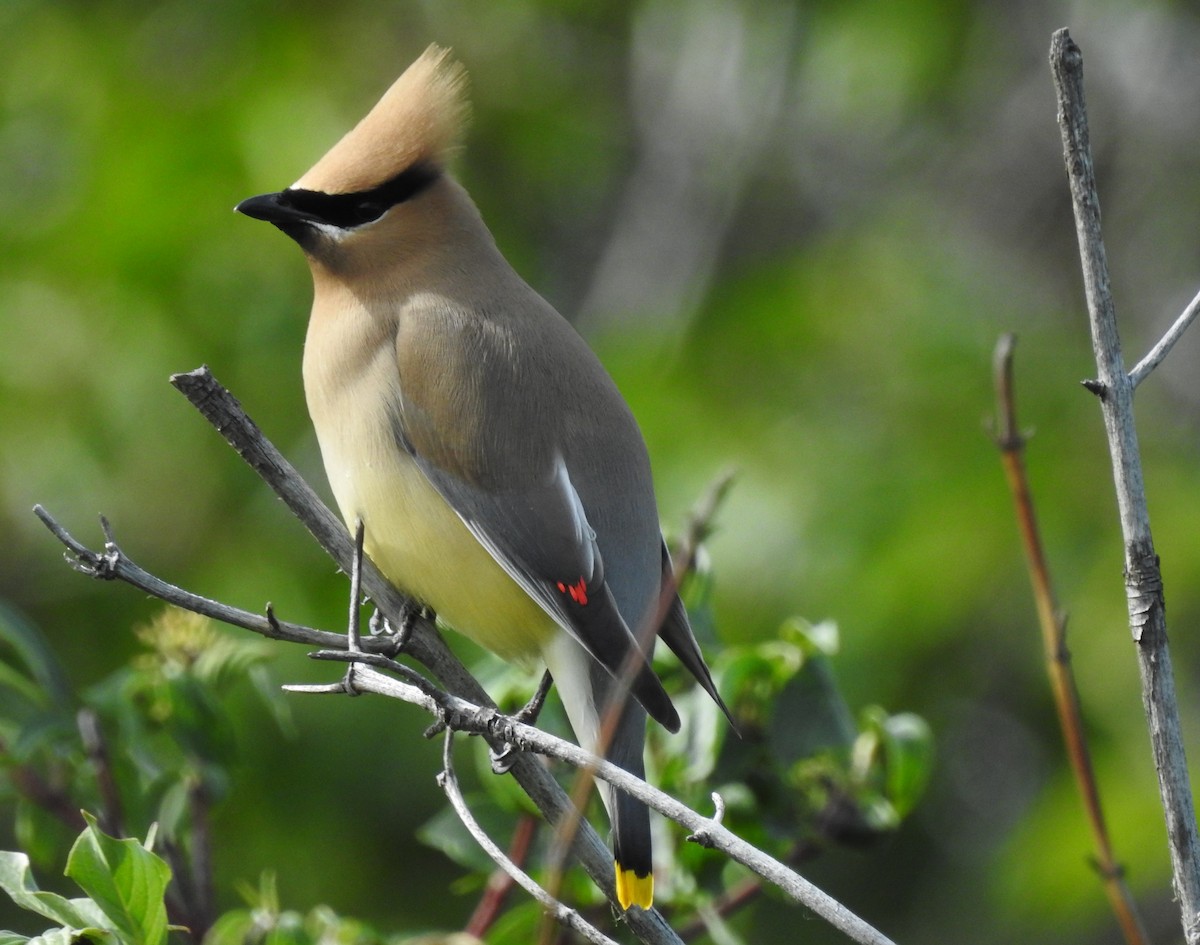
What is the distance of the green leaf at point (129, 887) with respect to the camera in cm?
164

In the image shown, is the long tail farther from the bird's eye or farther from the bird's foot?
the bird's eye

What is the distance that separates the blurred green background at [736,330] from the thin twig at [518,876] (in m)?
2.39

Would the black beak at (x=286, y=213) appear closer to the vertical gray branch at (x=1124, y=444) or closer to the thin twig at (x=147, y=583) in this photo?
the thin twig at (x=147, y=583)

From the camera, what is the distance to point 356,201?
2896mm

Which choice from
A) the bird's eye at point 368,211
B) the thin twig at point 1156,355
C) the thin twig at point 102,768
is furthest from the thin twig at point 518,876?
the bird's eye at point 368,211

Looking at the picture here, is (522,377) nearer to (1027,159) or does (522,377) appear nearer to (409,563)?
(409,563)

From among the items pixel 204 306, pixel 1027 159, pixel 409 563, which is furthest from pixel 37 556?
pixel 1027 159

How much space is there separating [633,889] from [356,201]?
138cm

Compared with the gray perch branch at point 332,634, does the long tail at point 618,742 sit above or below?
below

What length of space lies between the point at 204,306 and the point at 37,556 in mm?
994

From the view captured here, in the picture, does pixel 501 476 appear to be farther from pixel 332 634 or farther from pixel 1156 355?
pixel 1156 355

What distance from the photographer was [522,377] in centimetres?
261

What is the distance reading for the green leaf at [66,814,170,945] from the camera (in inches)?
64.6

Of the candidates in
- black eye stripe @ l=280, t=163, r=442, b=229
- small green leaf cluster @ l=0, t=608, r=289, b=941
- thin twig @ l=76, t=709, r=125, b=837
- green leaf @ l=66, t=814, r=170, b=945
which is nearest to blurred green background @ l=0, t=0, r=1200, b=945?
black eye stripe @ l=280, t=163, r=442, b=229
